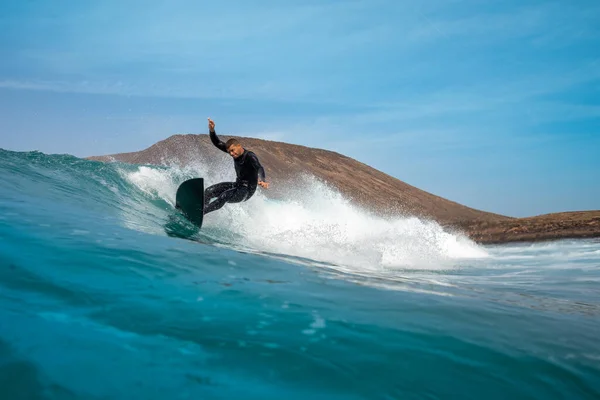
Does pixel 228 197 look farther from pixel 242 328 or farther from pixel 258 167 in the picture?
pixel 242 328

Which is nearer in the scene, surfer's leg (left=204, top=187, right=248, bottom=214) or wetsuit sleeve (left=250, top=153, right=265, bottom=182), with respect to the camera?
wetsuit sleeve (left=250, top=153, right=265, bottom=182)

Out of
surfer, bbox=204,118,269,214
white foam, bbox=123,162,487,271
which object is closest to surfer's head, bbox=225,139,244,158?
surfer, bbox=204,118,269,214

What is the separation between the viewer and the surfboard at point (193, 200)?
792cm

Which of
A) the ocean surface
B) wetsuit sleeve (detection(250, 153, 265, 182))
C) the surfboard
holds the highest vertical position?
wetsuit sleeve (detection(250, 153, 265, 182))

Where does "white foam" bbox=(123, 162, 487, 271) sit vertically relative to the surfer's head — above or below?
below

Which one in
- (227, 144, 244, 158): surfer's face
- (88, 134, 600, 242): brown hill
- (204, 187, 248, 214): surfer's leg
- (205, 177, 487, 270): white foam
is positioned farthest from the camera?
(88, 134, 600, 242): brown hill

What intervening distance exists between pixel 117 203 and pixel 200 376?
6168 mm

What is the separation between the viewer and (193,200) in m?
8.09

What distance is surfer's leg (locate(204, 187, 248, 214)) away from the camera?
8.23m

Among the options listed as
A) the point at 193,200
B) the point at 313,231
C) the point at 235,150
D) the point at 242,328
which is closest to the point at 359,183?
the point at 313,231

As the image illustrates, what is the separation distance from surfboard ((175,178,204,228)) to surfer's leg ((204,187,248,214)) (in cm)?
22

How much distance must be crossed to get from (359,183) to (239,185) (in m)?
16.8

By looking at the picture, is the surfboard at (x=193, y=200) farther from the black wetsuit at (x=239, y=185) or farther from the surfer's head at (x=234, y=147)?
the surfer's head at (x=234, y=147)

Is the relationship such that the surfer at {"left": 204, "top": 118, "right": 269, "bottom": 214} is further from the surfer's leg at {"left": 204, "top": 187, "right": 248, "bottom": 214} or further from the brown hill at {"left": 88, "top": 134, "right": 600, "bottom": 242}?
the brown hill at {"left": 88, "top": 134, "right": 600, "bottom": 242}
